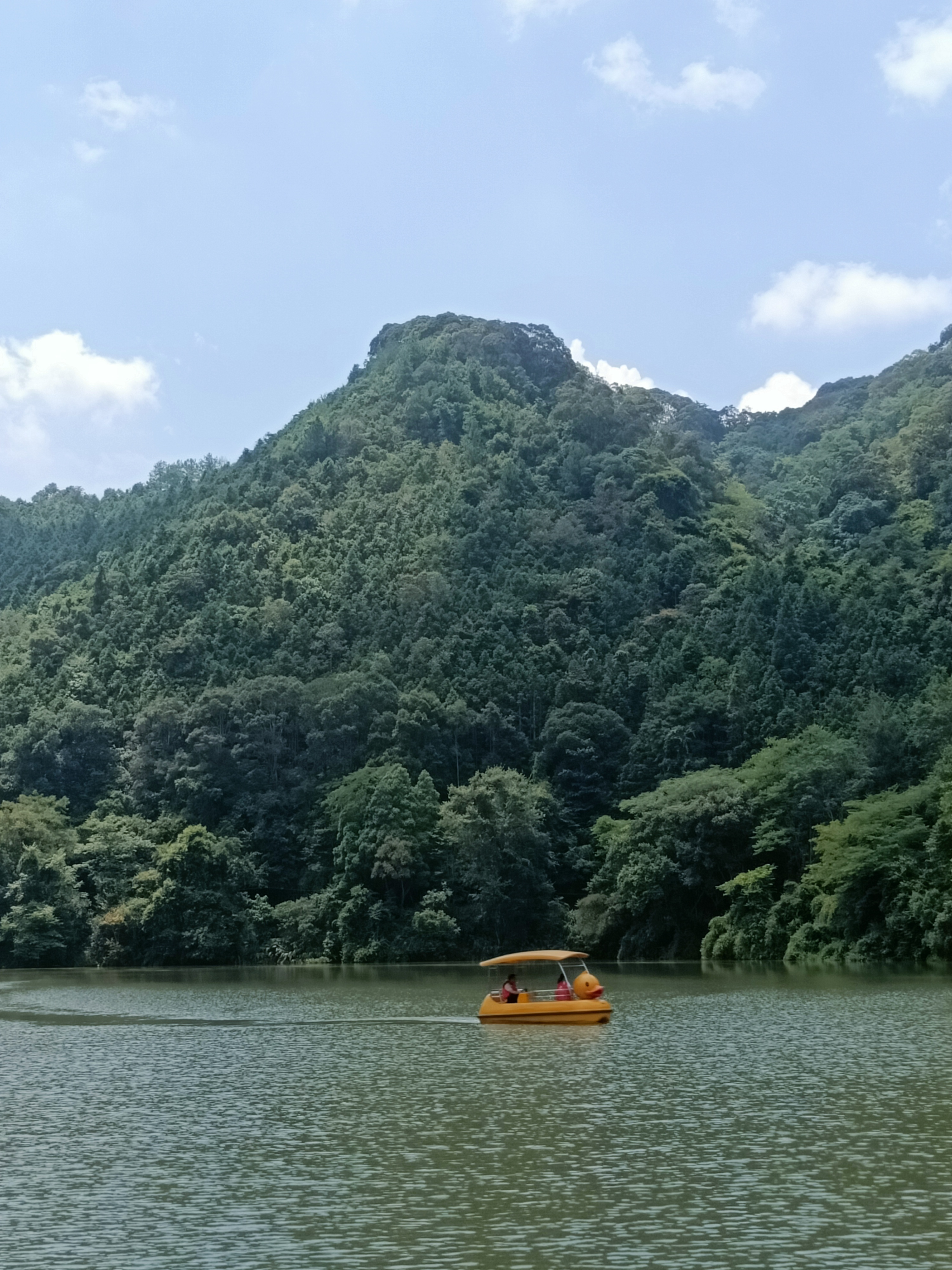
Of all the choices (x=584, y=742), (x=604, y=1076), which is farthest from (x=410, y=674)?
(x=604, y=1076)

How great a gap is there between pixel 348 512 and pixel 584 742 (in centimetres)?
3499

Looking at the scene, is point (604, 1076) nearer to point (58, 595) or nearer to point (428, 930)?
point (428, 930)

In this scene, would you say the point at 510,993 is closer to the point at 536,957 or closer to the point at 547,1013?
the point at 547,1013

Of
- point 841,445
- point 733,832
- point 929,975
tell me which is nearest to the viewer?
point 929,975

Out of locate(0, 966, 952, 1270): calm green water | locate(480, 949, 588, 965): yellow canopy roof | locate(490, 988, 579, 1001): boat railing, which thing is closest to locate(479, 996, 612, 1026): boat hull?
locate(490, 988, 579, 1001): boat railing

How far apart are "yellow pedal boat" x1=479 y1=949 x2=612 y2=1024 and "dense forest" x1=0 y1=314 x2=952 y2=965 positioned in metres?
19.1

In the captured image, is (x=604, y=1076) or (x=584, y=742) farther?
(x=584, y=742)

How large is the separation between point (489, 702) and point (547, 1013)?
153ft

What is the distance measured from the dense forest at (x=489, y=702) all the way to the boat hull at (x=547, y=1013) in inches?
772

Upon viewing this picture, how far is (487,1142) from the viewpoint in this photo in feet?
63.7

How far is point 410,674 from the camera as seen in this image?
85625mm

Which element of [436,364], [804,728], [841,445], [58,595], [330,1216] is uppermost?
[436,364]

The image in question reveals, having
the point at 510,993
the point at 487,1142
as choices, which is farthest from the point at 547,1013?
the point at 487,1142

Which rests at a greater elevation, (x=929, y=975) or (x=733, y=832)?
(x=733, y=832)
